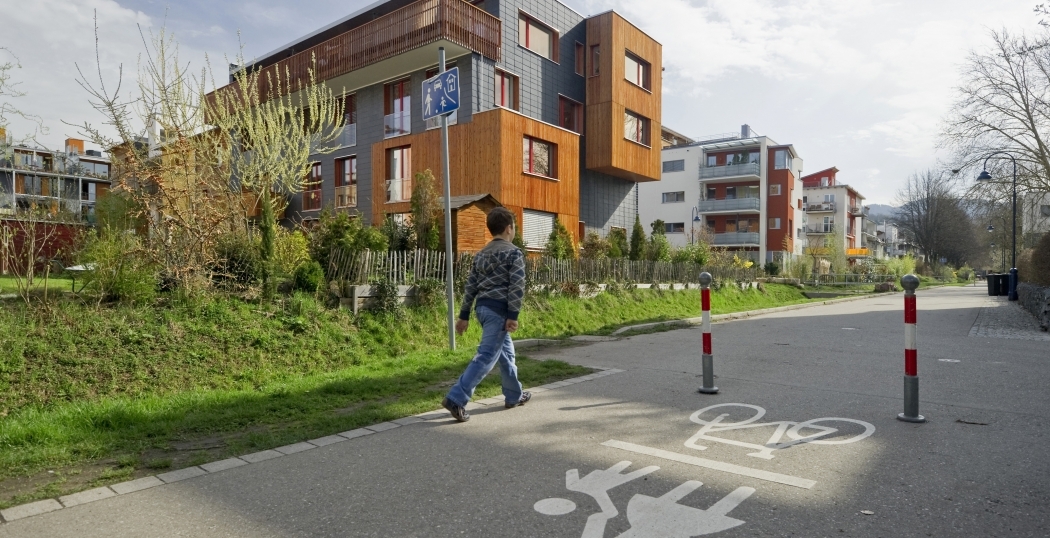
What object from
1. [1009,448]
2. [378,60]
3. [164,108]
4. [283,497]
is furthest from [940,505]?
[378,60]

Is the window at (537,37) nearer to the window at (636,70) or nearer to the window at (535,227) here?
the window at (636,70)

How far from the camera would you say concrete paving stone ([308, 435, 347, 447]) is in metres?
4.70

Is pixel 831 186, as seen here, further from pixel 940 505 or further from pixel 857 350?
pixel 940 505

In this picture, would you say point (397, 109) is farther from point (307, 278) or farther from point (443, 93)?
point (443, 93)

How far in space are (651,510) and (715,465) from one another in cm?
96

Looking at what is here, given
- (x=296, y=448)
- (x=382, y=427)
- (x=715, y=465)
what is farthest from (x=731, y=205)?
(x=296, y=448)

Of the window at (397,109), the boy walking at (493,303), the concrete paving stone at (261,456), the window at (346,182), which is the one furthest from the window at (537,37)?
the concrete paving stone at (261,456)

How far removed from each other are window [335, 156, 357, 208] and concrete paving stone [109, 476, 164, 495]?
2187 cm

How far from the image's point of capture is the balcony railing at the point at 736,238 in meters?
56.2

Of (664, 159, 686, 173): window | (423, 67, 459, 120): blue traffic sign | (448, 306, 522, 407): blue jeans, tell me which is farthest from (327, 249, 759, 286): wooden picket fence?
(664, 159, 686, 173): window

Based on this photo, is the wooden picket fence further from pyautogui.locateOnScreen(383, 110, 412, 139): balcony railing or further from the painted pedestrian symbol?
pyautogui.locateOnScreen(383, 110, 412, 139): balcony railing

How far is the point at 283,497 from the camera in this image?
3.56 metres

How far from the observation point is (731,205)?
57281 mm

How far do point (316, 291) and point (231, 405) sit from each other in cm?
410
